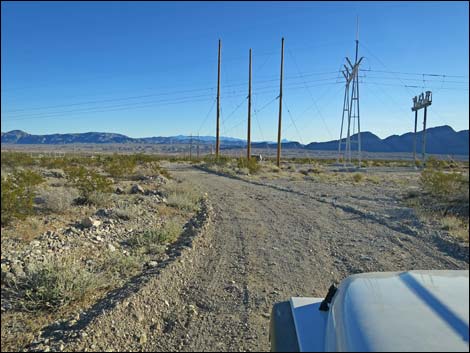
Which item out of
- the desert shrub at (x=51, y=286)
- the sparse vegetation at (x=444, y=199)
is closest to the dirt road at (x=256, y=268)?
the sparse vegetation at (x=444, y=199)

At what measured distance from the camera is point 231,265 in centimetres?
705

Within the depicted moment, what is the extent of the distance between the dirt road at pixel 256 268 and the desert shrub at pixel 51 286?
2.59 feet

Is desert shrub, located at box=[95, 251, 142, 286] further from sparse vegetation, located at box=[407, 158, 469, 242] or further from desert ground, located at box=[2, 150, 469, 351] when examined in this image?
sparse vegetation, located at box=[407, 158, 469, 242]

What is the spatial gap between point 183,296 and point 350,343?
415 centimetres

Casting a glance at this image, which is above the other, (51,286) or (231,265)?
(51,286)

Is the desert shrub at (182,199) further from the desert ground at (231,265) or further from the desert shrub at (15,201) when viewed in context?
the desert shrub at (15,201)

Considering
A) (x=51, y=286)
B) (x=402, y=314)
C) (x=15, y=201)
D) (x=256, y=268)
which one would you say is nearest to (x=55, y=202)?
(x=15, y=201)

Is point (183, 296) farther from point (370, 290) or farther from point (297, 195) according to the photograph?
point (297, 195)

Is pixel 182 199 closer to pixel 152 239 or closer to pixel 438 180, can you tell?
pixel 152 239

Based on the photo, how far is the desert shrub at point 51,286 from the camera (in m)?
4.98

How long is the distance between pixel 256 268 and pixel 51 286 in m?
3.29

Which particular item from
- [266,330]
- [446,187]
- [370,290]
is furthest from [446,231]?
[370,290]

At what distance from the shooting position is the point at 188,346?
4.21 meters

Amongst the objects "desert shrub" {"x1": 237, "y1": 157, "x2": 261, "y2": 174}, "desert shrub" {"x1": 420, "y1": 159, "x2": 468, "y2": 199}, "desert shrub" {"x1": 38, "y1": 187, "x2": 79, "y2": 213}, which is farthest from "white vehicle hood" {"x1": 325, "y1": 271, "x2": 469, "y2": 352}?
"desert shrub" {"x1": 237, "y1": 157, "x2": 261, "y2": 174}
